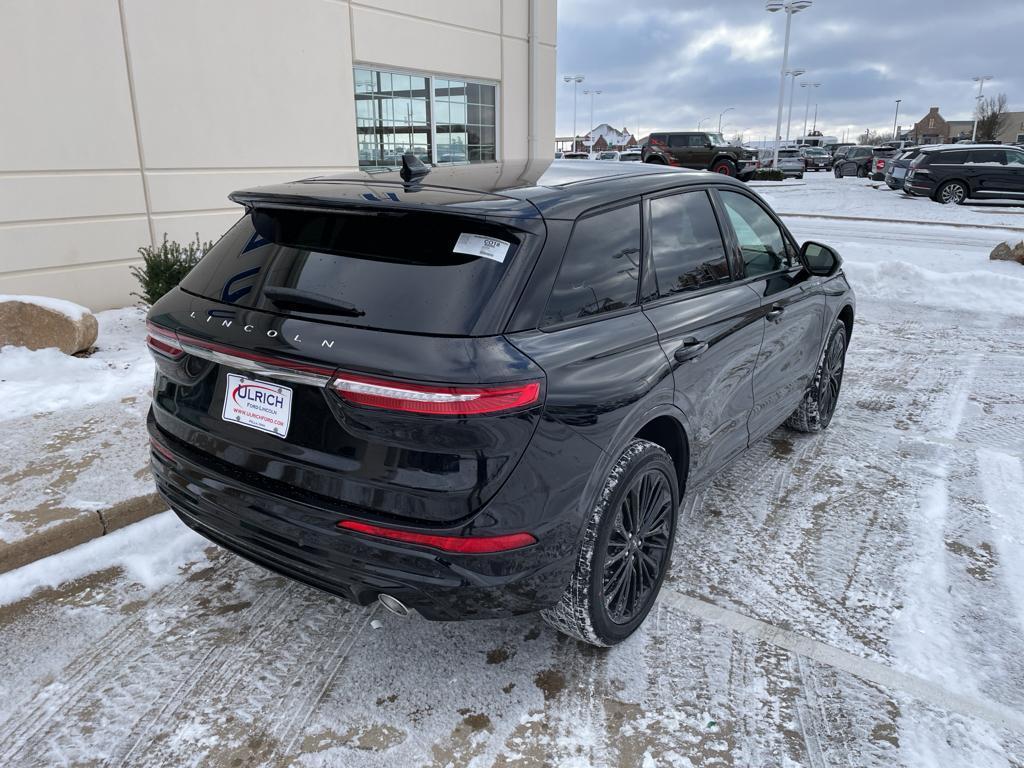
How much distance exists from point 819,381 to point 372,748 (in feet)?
11.8

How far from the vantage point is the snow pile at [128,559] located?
3213mm

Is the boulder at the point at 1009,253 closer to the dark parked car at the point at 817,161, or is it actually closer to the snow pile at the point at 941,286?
the snow pile at the point at 941,286

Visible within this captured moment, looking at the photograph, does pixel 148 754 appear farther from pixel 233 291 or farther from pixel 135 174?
pixel 135 174

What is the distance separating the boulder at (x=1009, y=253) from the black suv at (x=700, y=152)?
71.1ft

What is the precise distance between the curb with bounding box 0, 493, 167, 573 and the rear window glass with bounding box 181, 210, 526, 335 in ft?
5.16

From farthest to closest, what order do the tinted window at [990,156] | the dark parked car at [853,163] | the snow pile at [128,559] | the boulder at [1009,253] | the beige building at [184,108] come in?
the dark parked car at [853,163] → the tinted window at [990,156] → the boulder at [1009,253] → the beige building at [184,108] → the snow pile at [128,559]

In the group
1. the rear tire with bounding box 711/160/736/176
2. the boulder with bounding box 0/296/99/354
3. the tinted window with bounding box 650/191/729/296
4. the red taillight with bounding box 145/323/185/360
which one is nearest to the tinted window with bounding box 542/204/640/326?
the tinted window with bounding box 650/191/729/296

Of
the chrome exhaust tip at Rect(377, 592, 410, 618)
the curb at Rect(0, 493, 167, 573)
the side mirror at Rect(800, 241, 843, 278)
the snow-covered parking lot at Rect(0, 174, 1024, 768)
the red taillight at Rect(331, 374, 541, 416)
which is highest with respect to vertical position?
the side mirror at Rect(800, 241, 843, 278)

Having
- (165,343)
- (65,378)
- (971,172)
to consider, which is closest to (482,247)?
(165,343)

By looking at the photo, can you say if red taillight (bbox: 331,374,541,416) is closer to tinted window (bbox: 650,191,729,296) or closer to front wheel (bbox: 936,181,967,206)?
tinted window (bbox: 650,191,729,296)

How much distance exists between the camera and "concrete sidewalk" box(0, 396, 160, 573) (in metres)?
3.40

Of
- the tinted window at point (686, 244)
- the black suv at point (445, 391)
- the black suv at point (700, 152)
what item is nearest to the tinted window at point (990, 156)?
the black suv at point (700, 152)

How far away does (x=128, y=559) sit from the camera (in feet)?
11.2

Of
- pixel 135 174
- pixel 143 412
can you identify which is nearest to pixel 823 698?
pixel 143 412
